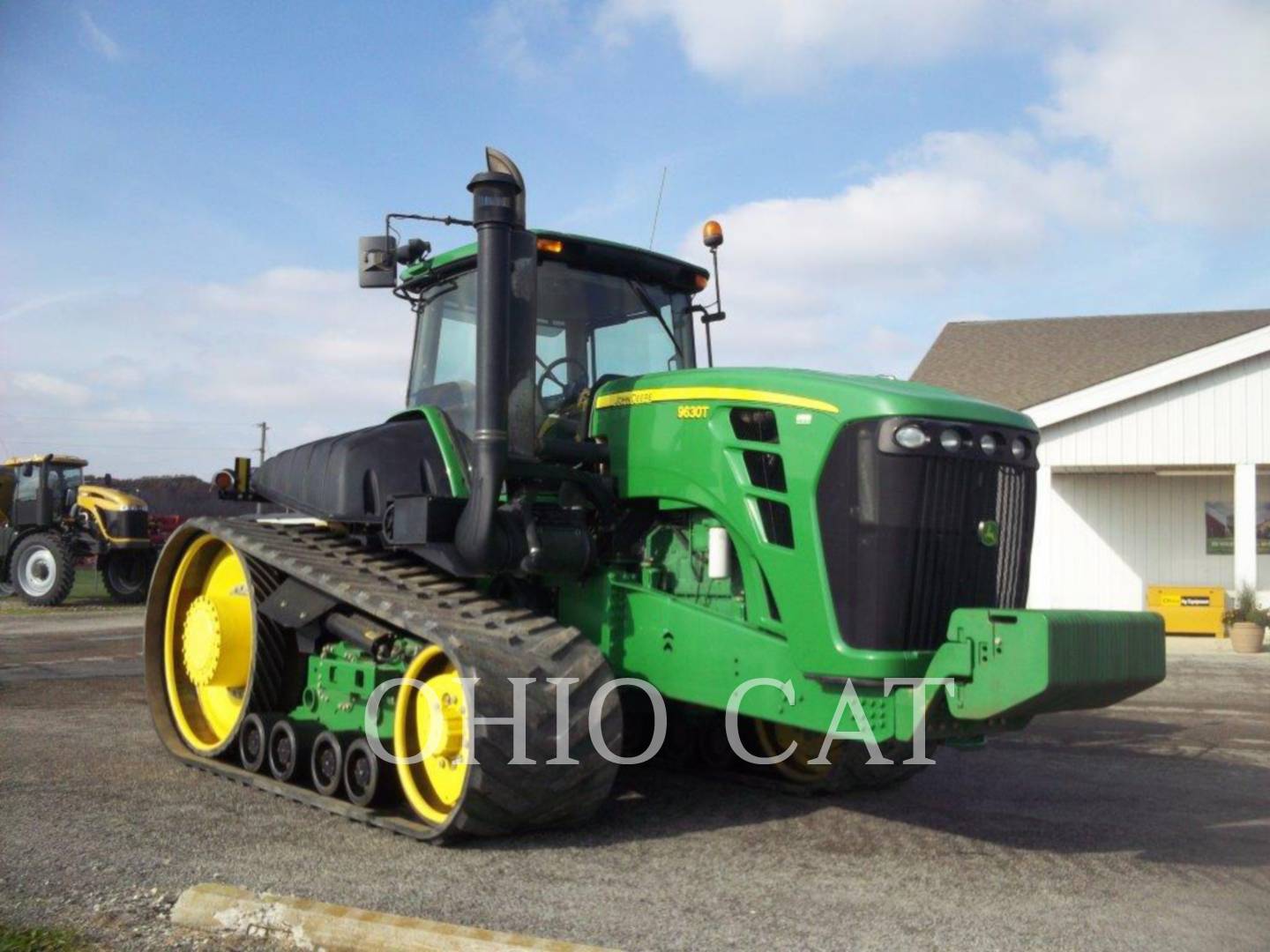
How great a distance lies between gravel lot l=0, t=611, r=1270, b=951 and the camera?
4.46 m

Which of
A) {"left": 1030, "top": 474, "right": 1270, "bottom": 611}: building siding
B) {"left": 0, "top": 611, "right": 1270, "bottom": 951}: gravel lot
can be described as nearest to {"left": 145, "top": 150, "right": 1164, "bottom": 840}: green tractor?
{"left": 0, "top": 611, "right": 1270, "bottom": 951}: gravel lot

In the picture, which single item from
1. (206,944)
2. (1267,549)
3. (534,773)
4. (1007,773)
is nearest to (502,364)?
(534,773)

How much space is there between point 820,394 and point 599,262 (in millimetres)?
1863

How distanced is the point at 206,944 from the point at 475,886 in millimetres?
1043

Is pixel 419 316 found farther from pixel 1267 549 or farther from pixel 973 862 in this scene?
pixel 1267 549

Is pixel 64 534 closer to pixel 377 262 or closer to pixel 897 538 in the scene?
pixel 377 262

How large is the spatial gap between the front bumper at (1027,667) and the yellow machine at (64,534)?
735 inches

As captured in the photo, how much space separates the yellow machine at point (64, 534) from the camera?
21.5 metres

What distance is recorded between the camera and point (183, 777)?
6.93 meters

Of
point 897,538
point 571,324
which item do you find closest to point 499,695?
point 897,538

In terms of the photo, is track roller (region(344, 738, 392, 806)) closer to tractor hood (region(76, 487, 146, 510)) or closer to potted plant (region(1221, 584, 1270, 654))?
potted plant (region(1221, 584, 1270, 654))

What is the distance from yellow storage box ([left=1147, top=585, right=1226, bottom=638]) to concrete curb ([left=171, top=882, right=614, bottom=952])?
49.7 feet

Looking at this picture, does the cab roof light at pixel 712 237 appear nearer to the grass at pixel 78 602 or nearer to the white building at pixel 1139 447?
the white building at pixel 1139 447

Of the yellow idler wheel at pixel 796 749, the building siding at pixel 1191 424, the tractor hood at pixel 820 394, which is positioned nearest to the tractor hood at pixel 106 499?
the building siding at pixel 1191 424
